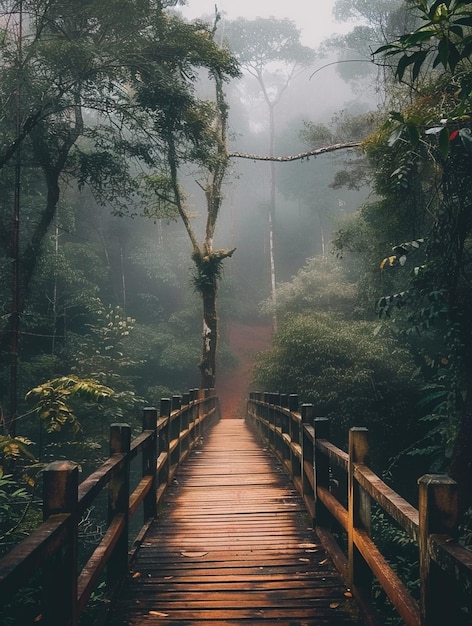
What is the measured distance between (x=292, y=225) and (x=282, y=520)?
44.0 metres

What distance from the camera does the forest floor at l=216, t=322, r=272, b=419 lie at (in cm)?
2905

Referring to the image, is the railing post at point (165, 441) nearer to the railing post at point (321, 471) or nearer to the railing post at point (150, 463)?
the railing post at point (150, 463)

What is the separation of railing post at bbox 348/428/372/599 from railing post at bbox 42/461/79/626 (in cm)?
170

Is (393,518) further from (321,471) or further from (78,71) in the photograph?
(78,71)

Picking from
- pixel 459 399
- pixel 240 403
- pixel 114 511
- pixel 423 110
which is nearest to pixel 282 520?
pixel 114 511

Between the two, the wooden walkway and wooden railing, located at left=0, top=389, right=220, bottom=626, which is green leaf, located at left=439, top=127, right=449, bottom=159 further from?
the wooden walkway

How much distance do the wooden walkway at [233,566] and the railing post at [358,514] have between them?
14 cm

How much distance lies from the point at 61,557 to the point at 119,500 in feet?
4.35

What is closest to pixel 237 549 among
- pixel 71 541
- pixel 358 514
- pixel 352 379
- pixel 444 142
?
pixel 358 514

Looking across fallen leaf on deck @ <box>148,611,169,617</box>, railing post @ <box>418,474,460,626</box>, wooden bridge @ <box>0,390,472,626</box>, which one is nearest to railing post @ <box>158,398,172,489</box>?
wooden bridge @ <box>0,390,472,626</box>

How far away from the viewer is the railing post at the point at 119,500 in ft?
11.2

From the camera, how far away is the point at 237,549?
4.04 meters

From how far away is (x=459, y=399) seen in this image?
747 centimetres

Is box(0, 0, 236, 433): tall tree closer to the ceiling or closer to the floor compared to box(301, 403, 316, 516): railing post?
closer to the ceiling
